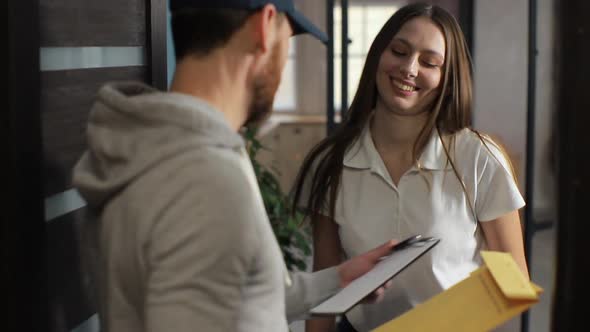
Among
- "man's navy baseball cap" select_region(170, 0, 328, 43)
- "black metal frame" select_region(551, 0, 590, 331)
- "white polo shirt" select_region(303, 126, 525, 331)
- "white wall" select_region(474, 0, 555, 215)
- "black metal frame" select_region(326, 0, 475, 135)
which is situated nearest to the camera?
"black metal frame" select_region(551, 0, 590, 331)

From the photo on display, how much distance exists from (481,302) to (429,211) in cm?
59

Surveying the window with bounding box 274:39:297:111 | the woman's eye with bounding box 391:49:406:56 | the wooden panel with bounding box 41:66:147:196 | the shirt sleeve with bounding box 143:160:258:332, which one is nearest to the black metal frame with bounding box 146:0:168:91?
the wooden panel with bounding box 41:66:147:196

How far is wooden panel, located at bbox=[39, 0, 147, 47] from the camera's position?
4.99 feet

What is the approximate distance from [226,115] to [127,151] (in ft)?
0.52

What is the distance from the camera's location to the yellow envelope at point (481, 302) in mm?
1368

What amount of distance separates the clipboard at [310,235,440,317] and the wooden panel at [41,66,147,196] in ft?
1.64

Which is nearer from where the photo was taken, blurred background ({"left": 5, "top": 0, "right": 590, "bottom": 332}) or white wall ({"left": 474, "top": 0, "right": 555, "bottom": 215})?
blurred background ({"left": 5, "top": 0, "right": 590, "bottom": 332})

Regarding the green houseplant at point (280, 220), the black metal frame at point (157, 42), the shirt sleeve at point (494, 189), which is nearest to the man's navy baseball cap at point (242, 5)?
the black metal frame at point (157, 42)

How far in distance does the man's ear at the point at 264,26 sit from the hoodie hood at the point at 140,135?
12 cm

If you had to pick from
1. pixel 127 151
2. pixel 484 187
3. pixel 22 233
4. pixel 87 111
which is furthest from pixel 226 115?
pixel 484 187

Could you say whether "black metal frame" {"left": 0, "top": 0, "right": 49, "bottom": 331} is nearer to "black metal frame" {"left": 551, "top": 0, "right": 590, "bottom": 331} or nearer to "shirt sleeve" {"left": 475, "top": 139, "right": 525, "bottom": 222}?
"black metal frame" {"left": 551, "top": 0, "right": 590, "bottom": 331}

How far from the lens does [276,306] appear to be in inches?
48.7

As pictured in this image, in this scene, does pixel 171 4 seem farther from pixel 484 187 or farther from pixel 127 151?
pixel 484 187

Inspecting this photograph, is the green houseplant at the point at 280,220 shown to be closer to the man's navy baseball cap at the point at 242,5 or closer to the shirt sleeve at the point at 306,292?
the shirt sleeve at the point at 306,292
